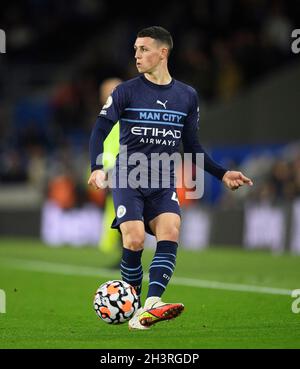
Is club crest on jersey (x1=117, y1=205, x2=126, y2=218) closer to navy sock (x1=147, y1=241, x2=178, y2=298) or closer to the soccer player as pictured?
the soccer player

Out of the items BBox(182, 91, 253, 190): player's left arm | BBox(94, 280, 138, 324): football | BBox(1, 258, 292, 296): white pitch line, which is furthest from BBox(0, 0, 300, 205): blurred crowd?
BBox(94, 280, 138, 324): football

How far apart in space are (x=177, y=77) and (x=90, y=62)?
13.0 feet

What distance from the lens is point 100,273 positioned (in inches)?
581

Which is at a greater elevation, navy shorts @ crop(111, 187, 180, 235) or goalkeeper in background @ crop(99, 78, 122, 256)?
goalkeeper in background @ crop(99, 78, 122, 256)

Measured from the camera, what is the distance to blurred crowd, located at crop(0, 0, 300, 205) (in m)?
22.6

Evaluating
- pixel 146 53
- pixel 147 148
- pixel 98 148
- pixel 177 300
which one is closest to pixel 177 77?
pixel 177 300

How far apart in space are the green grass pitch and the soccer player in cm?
53

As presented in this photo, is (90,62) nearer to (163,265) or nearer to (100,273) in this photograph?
(100,273)

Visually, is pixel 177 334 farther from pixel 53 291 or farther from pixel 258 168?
pixel 258 168

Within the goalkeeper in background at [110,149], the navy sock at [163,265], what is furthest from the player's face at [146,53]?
the navy sock at [163,265]

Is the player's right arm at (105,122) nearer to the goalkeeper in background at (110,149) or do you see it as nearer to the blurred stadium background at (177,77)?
the goalkeeper in background at (110,149)

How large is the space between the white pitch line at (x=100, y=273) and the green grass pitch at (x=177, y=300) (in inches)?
0.5

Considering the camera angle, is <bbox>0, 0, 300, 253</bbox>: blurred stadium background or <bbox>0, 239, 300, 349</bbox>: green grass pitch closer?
A: <bbox>0, 239, 300, 349</bbox>: green grass pitch

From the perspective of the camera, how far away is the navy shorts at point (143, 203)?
8.62m
